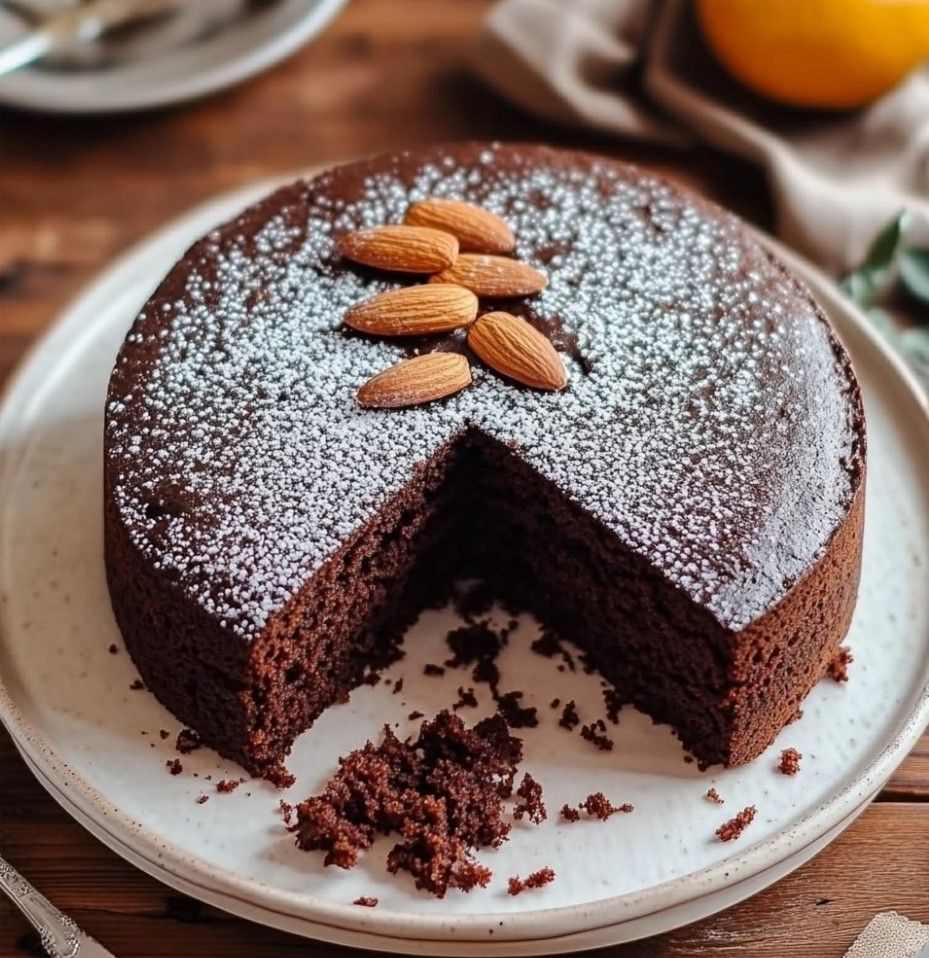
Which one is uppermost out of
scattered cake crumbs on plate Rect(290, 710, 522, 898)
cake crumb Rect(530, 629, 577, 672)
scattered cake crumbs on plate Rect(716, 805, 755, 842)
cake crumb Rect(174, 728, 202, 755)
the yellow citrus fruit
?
the yellow citrus fruit

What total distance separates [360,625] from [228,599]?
380 millimetres

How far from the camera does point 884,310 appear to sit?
11.0ft

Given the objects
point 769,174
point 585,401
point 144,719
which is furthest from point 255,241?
point 769,174

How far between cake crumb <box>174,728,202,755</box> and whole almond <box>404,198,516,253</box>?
113 cm

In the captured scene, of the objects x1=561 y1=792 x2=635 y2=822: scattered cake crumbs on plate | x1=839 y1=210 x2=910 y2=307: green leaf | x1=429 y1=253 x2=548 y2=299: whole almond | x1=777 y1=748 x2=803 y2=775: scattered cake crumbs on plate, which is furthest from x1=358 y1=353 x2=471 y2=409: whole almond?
x1=839 y1=210 x2=910 y2=307: green leaf

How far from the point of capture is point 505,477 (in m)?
2.54

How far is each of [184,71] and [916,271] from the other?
217 centimetres

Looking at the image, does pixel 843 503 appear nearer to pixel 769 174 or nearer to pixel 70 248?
pixel 769 174

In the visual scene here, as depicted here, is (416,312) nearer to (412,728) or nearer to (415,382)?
(415,382)

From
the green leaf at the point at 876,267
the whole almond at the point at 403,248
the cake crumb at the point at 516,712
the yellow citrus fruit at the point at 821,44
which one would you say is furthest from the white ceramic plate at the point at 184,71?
the cake crumb at the point at 516,712

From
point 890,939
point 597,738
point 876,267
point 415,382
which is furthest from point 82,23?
point 890,939

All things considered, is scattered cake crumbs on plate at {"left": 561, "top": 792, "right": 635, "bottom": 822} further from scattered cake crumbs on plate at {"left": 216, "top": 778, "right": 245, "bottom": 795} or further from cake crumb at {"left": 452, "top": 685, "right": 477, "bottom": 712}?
scattered cake crumbs on plate at {"left": 216, "top": 778, "right": 245, "bottom": 795}

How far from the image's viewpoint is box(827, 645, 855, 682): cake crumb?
245 centimetres

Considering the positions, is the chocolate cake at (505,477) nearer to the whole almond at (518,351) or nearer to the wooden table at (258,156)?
the whole almond at (518,351)
